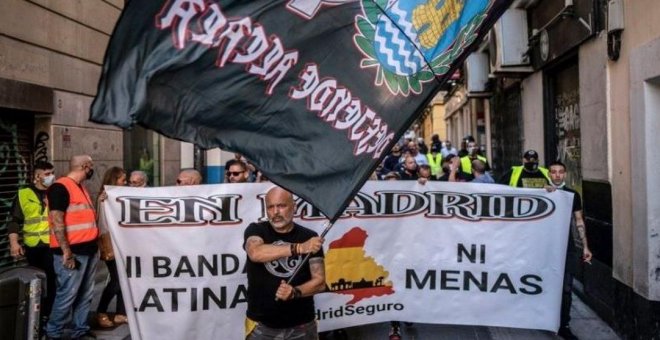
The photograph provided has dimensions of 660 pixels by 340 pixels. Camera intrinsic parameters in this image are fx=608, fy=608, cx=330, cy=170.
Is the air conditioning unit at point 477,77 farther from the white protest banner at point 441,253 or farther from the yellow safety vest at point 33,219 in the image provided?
the yellow safety vest at point 33,219

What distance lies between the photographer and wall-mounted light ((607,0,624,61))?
6328mm

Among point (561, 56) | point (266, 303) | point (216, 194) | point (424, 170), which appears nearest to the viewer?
Answer: point (266, 303)

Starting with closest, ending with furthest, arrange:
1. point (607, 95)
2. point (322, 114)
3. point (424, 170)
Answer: point (322, 114), point (607, 95), point (424, 170)

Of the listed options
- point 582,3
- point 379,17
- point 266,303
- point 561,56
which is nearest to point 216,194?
point 266,303

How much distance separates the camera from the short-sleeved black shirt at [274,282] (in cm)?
373

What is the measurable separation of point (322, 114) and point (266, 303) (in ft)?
4.24

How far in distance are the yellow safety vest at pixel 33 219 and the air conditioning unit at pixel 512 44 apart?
27.7 feet

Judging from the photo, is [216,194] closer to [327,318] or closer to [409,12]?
[327,318]

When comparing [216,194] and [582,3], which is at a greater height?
[582,3]

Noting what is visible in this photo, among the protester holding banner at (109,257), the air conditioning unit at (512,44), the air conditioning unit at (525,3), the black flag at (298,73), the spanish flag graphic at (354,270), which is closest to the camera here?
the black flag at (298,73)

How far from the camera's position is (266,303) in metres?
3.73

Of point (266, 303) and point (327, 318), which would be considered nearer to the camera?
point (266, 303)

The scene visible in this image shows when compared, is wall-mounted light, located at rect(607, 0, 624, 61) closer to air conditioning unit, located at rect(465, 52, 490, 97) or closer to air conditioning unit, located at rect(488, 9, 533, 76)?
air conditioning unit, located at rect(488, 9, 533, 76)

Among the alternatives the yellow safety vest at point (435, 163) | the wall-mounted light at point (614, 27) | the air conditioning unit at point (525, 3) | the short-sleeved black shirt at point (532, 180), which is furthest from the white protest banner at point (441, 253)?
the yellow safety vest at point (435, 163)
